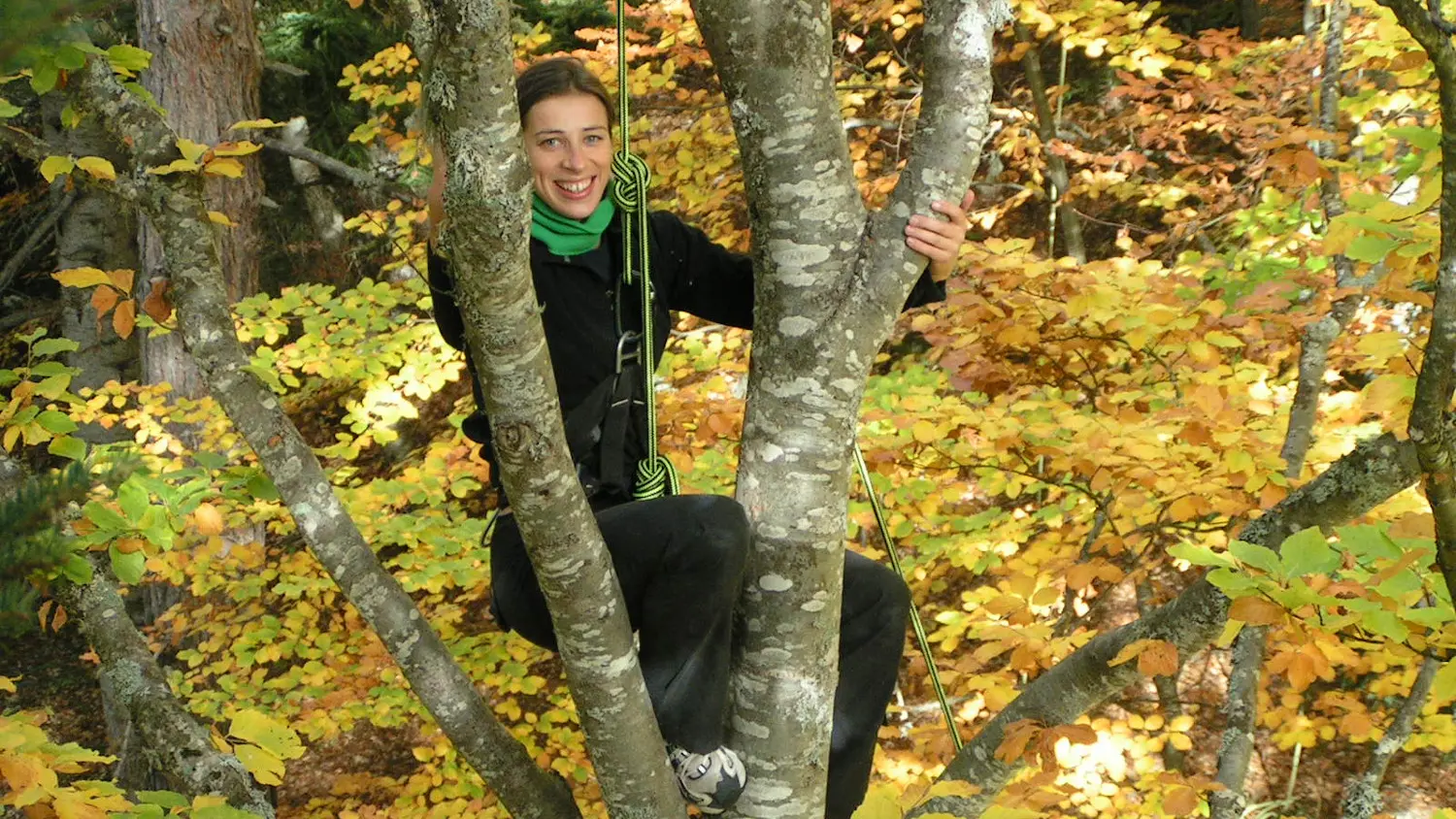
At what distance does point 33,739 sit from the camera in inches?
67.2

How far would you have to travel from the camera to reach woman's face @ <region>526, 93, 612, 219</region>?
2.07 metres

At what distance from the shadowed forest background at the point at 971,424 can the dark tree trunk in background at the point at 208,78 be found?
3.8 inches

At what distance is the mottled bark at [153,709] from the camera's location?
2.19m

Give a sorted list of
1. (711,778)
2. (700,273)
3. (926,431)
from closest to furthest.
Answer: (711,778) → (700,273) → (926,431)

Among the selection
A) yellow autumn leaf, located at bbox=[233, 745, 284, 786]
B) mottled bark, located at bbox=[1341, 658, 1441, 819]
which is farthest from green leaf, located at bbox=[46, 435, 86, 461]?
mottled bark, located at bbox=[1341, 658, 1441, 819]

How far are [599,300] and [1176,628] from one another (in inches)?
47.4

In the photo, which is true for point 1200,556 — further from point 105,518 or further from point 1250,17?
point 1250,17

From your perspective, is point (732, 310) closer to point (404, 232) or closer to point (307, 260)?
point (404, 232)

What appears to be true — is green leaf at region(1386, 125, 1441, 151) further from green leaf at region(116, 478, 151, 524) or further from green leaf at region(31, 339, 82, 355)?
green leaf at region(31, 339, 82, 355)

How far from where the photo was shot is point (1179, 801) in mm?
3223

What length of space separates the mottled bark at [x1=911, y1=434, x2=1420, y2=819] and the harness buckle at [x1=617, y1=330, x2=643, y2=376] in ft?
3.29

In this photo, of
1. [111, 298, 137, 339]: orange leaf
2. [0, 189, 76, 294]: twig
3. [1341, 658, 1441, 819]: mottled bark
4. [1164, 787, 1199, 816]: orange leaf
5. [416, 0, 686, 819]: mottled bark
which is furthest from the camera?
[0, 189, 76, 294]: twig

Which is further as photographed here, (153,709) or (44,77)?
(153,709)

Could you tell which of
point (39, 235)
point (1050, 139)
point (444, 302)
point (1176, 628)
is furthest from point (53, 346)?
point (39, 235)
